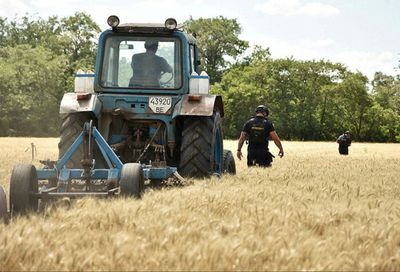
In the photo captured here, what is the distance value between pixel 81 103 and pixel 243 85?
59.6 meters

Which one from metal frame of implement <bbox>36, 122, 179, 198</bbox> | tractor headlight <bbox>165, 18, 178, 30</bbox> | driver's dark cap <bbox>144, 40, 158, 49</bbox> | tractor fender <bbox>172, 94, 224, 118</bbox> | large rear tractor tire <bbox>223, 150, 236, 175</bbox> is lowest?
large rear tractor tire <bbox>223, 150, 236, 175</bbox>

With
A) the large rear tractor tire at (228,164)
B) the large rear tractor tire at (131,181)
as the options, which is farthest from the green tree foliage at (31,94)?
the large rear tractor tire at (131,181)

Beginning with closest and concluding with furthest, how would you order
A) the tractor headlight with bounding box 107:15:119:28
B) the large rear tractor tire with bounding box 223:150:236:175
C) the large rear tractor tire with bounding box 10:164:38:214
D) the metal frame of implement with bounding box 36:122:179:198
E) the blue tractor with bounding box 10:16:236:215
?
the large rear tractor tire with bounding box 10:164:38:214 → the metal frame of implement with bounding box 36:122:179:198 → the blue tractor with bounding box 10:16:236:215 → the tractor headlight with bounding box 107:15:119:28 → the large rear tractor tire with bounding box 223:150:236:175

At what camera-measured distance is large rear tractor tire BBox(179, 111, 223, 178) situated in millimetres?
9547

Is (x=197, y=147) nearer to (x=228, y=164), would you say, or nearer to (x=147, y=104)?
(x=147, y=104)

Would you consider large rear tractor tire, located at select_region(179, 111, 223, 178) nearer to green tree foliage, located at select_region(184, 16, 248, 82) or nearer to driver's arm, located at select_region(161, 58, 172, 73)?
driver's arm, located at select_region(161, 58, 172, 73)

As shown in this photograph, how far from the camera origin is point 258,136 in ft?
43.0

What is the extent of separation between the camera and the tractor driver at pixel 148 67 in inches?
396

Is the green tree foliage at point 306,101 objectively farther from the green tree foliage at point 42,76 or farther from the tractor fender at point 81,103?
the tractor fender at point 81,103

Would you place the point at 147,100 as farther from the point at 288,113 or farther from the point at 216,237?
the point at 288,113

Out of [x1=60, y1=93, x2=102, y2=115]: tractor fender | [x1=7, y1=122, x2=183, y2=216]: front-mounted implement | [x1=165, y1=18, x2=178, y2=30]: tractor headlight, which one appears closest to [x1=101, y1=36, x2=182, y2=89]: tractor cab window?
[x1=165, y1=18, x2=178, y2=30]: tractor headlight

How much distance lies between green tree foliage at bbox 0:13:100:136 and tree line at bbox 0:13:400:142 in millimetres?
86

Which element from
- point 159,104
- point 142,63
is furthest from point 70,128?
point 142,63

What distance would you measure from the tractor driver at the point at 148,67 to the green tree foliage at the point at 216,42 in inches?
2546
